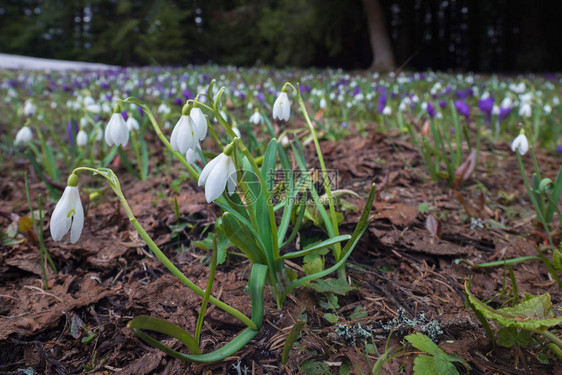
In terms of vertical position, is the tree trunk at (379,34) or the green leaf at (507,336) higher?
the tree trunk at (379,34)

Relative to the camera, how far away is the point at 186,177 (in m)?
2.23

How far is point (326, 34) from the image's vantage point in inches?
495

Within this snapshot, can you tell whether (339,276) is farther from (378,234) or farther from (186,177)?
(186,177)

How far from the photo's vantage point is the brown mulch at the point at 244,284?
3.51 ft

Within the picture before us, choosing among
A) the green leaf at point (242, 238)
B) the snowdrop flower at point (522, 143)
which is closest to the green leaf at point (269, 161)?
the green leaf at point (242, 238)

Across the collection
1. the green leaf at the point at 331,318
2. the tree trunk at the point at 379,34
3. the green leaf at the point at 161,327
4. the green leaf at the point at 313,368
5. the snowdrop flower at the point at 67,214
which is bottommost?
the green leaf at the point at 313,368

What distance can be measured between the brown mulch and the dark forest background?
10.4 m

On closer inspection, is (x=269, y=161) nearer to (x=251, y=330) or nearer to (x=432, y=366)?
(x=251, y=330)

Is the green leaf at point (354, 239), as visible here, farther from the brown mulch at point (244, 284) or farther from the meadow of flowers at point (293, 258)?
the brown mulch at point (244, 284)

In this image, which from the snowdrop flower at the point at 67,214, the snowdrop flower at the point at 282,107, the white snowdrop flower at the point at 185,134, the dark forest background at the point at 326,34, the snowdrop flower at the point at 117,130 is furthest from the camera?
the dark forest background at the point at 326,34

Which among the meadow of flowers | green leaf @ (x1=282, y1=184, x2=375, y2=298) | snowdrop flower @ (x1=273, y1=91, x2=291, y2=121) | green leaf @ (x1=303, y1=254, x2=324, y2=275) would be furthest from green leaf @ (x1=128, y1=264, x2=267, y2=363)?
snowdrop flower @ (x1=273, y1=91, x2=291, y2=121)

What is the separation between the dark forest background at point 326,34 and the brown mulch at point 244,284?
10.4 m

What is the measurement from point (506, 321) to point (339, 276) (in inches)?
21.1

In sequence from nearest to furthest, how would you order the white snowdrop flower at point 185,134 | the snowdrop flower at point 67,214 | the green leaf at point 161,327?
the green leaf at point 161,327
the snowdrop flower at point 67,214
the white snowdrop flower at point 185,134
